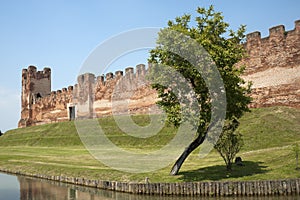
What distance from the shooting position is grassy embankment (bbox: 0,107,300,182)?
13113mm

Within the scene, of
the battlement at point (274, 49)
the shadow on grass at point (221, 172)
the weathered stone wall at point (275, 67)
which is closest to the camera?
the shadow on grass at point (221, 172)

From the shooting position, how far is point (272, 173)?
12312 millimetres

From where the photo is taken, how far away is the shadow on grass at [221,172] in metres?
12.7

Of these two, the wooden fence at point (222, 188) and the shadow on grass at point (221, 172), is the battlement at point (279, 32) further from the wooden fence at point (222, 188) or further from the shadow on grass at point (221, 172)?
the wooden fence at point (222, 188)

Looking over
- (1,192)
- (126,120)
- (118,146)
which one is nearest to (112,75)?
(126,120)

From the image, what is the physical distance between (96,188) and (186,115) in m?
4.85

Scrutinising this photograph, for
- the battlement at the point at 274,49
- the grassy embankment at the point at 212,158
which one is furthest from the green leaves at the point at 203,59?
the battlement at the point at 274,49

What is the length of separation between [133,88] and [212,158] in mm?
22086

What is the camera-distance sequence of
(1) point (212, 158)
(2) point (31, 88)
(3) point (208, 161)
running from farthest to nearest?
(2) point (31, 88) < (1) point (212, 158) < (3) point (208, 161)

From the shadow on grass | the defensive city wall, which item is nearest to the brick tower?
→ the defensive city wall

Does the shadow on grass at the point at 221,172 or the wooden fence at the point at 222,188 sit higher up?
the shadow on grass at the point at 221,172

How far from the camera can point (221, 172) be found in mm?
13484

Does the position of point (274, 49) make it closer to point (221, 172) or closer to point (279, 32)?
point (279, 32)

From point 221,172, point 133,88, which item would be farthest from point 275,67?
point 133,88
